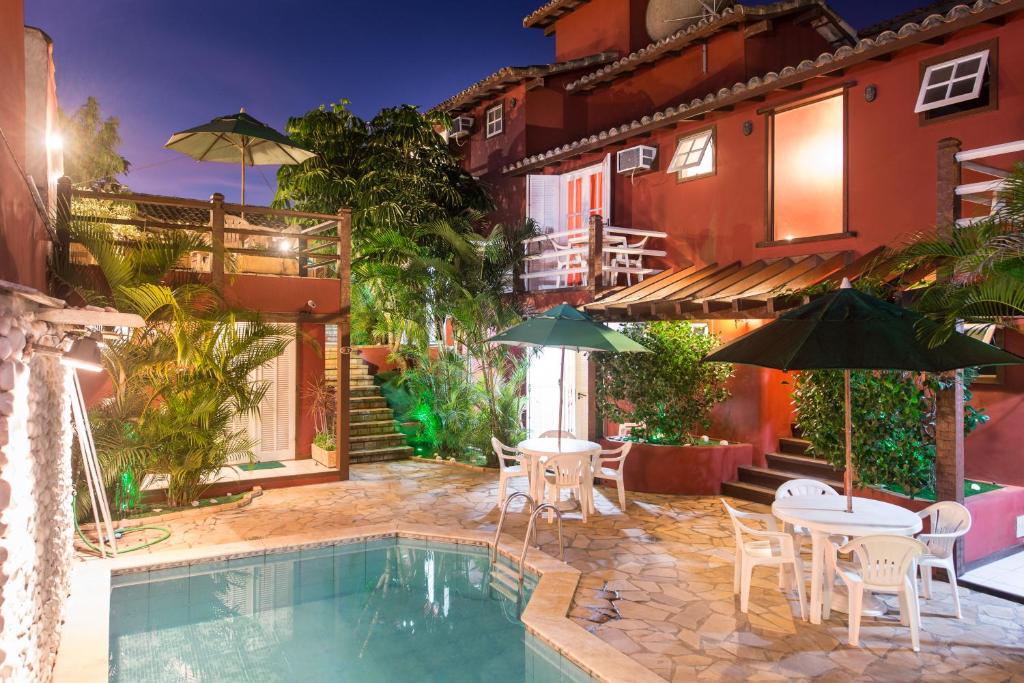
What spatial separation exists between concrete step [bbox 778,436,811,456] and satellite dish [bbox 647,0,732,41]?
8441 mm

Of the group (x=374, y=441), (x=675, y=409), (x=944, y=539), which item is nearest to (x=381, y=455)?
(x=374, y=441)

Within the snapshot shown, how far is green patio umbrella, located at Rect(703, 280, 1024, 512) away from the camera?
→ 17.5 ft

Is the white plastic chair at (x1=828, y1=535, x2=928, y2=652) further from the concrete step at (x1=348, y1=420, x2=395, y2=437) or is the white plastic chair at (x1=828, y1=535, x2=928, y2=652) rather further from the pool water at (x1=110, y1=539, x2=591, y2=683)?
the concrete step at (x1=348, y1=420, x2=395, y2=437)

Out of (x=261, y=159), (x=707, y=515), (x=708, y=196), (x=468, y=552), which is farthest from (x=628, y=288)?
(x=261, y=159)

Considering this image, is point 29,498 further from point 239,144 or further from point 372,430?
point 372,430

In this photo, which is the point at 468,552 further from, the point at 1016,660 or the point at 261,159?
the point at 261,159

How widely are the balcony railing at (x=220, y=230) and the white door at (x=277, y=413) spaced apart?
178cm

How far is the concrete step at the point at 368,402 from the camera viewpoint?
15135 mm

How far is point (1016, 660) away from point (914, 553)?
3.59 ft

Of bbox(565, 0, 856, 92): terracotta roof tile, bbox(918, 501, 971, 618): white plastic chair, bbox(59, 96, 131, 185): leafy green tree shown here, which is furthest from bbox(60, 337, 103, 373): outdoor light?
bbox(59, 96, 131, 185): leafy green tree

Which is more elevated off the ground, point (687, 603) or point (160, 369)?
point (160, 369)

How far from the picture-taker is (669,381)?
1072 centimetres

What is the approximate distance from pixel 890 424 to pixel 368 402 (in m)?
10.5

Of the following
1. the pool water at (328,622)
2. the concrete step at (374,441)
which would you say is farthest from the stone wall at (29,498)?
the concrete step at (374,441)
